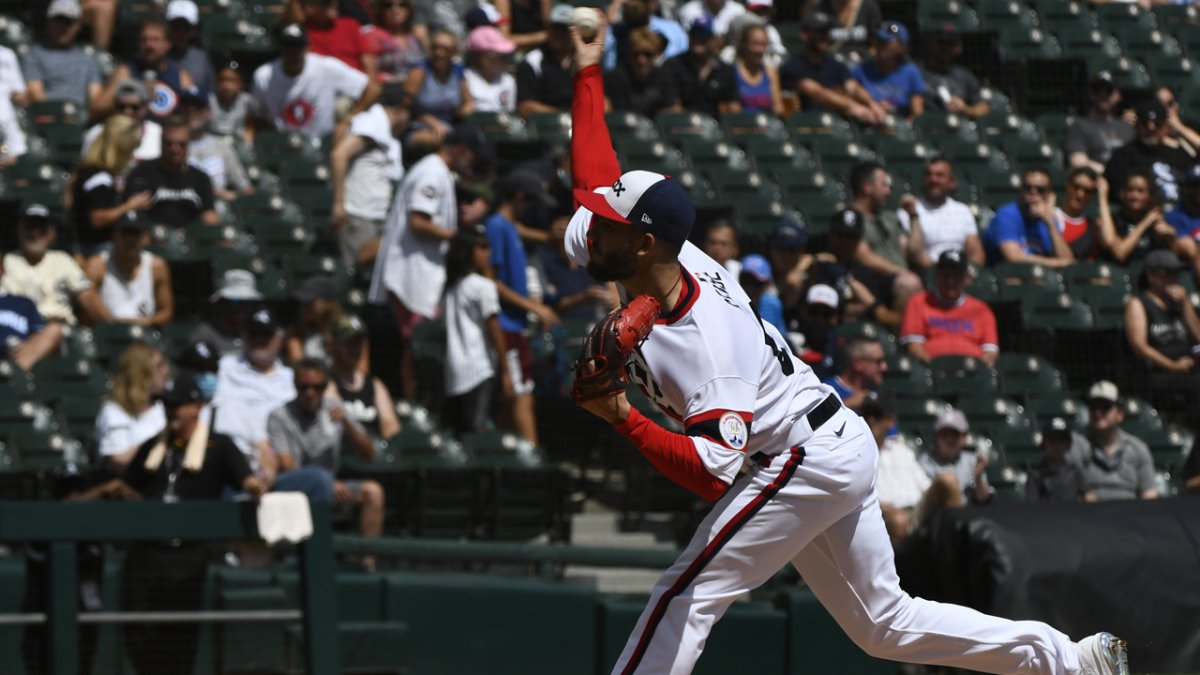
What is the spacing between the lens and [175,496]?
25.3 ft

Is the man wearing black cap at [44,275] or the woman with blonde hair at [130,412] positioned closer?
the woman with blonde hair at [130,412]

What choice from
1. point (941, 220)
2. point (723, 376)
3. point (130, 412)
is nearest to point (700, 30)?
point (941, 220)

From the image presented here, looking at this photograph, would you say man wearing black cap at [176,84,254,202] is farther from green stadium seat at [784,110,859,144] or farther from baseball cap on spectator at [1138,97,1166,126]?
baseball cap on spectator at [1138,97,1166,126]

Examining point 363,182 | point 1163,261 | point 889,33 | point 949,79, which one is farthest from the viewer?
point 949,79

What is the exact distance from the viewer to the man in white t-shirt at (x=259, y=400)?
326 inches

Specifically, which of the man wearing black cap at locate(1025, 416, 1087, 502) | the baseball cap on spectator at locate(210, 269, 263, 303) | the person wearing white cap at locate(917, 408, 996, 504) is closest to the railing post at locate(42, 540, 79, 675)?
the baseball cap on spectator at locate(210, 269, 263, 303)

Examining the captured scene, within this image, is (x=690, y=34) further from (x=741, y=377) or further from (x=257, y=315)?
(x=741, y=377)

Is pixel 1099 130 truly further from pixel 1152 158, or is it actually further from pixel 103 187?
pixel 103 187

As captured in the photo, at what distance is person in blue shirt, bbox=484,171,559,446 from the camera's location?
9641 millimetres

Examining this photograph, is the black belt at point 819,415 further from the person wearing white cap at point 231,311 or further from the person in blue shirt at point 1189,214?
the person in blue shirt at point 1189,214

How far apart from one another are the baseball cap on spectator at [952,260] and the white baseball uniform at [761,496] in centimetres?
555

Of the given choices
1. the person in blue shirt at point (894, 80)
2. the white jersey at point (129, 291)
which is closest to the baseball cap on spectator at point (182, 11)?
the white jersey at point (129, 291)

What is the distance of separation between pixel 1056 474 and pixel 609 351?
5.72 m

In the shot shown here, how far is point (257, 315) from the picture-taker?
8859 millimetres
